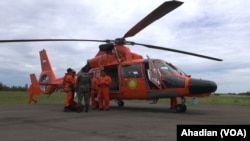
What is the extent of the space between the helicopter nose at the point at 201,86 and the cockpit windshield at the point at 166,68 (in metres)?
1.22

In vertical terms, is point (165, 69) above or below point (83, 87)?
above

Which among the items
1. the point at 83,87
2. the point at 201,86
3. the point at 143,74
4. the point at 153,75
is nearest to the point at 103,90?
the point at 83,87

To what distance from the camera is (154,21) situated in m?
14.3

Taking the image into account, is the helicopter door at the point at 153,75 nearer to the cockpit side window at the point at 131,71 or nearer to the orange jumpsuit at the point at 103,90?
the cockpit side window at the point at 131,71

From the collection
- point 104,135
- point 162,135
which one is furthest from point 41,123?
point 162,135

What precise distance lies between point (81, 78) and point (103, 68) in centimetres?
224

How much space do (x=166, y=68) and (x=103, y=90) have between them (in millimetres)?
3183

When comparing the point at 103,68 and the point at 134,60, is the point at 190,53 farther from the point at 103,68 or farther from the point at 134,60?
the point at 103,68

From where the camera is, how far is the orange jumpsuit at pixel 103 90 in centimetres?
1712

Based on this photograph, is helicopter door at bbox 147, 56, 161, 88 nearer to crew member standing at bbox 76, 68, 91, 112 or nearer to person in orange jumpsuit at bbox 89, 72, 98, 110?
crew member standing at bbox 76, 68, 91, 112

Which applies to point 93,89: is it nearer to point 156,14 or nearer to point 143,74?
point 143,74

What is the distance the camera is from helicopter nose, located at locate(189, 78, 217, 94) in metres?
14.8

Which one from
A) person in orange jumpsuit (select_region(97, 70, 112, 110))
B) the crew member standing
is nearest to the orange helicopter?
person in orange jumpsuit (select_region(97, 70, 112, 110))

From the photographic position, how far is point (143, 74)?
16.8 metres
